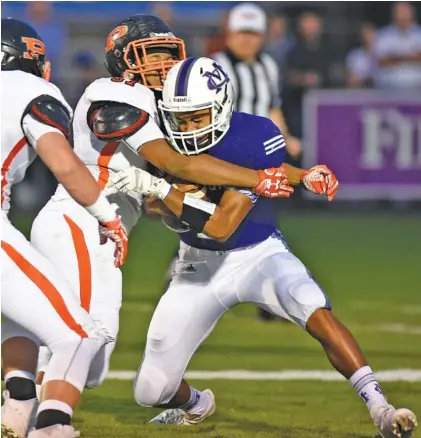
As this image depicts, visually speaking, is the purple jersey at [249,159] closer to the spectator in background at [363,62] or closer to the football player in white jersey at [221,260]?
the football player in white jersey at [221,260]

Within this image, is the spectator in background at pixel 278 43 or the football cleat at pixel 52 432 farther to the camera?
the spectator in background at pixel 278 43

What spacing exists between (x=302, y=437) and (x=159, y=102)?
1.38 m

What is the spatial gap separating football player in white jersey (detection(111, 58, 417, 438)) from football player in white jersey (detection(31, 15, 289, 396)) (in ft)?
0.33

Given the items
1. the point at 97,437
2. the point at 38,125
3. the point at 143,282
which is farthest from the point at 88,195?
the point at 143,282

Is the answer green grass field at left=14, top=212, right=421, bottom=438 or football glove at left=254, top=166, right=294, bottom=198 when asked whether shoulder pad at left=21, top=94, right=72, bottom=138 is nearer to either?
football glove at left=254, top=166, right=294, bottom=198

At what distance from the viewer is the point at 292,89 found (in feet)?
46.8

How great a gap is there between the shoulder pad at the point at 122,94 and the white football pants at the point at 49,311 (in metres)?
0.81

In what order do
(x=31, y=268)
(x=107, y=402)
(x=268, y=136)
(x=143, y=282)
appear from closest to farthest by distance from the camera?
(x=31, y=268), (x=268, y=136), (x=107, y=402), (x=143, y=282)

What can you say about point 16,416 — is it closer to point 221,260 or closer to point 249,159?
point 221,260

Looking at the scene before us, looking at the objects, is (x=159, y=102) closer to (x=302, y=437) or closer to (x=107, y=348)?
(x=107, y=348)

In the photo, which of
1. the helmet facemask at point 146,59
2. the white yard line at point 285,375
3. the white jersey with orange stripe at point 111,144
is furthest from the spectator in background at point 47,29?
the white jersey with orange stripe at point 111,144

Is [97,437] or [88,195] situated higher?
[88,195]

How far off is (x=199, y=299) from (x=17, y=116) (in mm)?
1124

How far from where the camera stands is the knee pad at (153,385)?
5.03m
